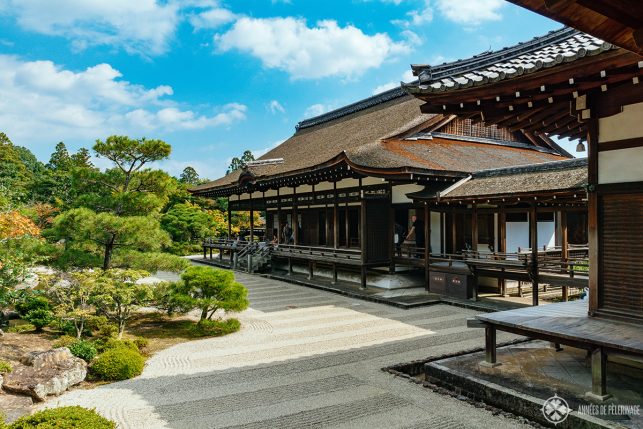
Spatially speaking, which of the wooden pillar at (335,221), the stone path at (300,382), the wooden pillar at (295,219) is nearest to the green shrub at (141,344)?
the stone path at (300,382)

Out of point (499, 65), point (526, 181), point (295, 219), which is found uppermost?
point (499, 65)

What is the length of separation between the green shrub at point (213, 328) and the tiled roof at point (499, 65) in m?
7.20

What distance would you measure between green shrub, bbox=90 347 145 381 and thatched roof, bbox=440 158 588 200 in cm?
967

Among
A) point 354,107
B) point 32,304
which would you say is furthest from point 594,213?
point 354,107

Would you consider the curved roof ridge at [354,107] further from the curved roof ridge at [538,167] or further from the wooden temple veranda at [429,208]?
the curved roof ridge at [538,167]

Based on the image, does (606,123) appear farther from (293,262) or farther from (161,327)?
(293,262)

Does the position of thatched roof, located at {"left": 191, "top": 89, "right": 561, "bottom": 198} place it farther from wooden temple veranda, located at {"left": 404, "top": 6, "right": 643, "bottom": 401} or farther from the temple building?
wooden temple veranda, located at {"left": 404, "top": 6, "right": 643, "bottom": 401}

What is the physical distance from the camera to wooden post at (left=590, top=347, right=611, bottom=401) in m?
5.02

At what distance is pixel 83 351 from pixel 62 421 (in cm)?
410

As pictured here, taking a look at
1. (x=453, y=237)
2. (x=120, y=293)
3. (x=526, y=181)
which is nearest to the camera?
(x=120, y=293)

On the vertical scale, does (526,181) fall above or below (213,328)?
above

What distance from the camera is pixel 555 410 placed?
4973 mm

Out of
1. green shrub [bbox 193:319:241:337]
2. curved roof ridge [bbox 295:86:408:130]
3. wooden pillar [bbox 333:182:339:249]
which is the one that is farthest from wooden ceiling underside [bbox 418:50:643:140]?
curved roof ridge [bbox 295:86:408:130]

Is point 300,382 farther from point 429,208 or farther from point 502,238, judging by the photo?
point 502,238
